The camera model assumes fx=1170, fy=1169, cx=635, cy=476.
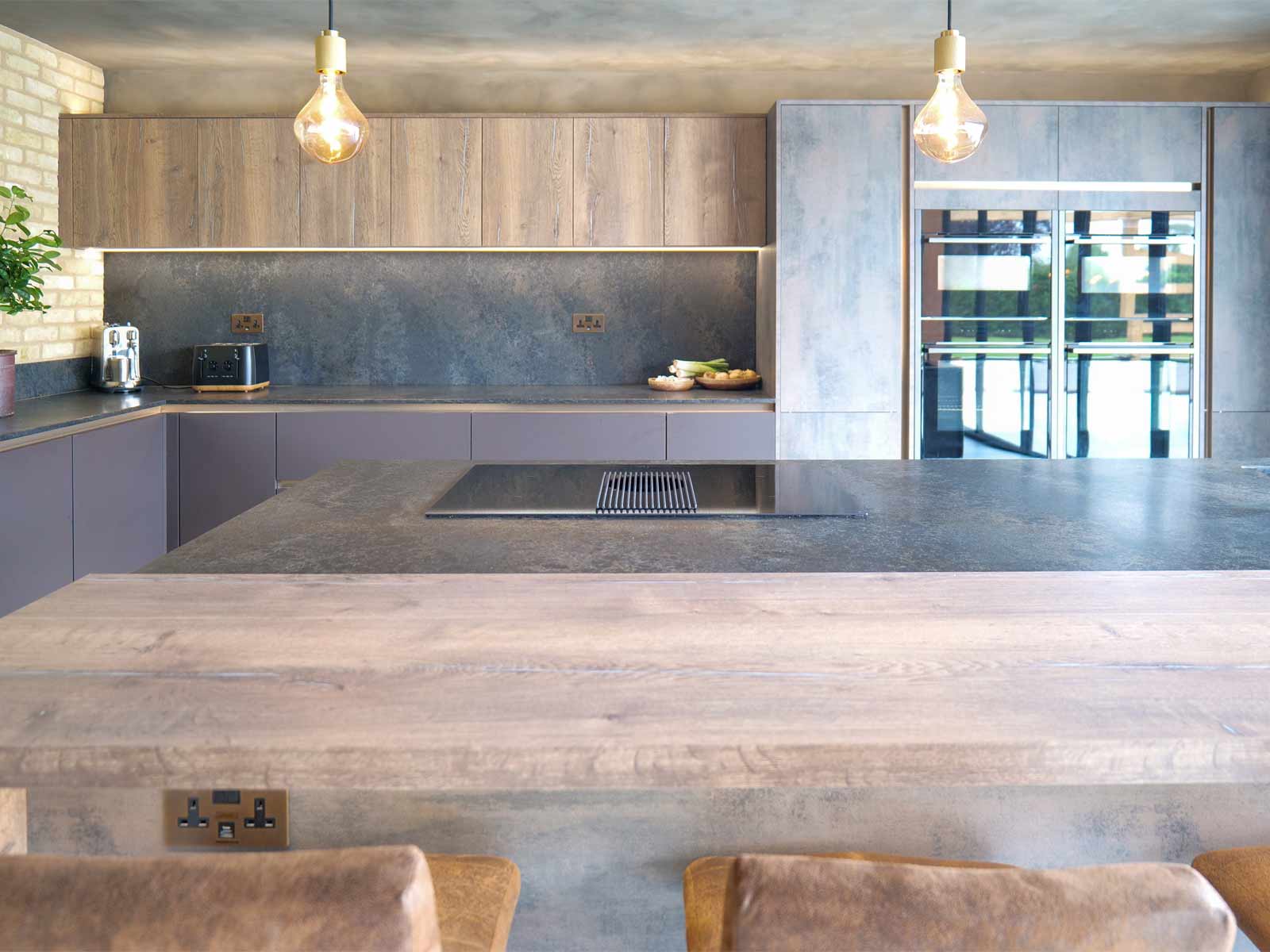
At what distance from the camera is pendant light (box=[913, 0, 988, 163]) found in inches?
94.7

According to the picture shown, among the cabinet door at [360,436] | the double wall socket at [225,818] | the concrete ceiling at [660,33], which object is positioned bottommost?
the double wall socket at [225,818]

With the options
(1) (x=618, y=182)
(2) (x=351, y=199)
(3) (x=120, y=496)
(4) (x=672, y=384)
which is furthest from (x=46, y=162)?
(4) (x=672, y=384)

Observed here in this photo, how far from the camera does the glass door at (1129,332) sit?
472cm

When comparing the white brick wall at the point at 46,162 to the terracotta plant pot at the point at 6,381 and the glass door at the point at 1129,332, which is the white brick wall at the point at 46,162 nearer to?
the terracotta plant pot at the point at 6,381

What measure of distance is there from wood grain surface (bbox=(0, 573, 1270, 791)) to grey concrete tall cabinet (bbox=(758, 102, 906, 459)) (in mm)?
3276

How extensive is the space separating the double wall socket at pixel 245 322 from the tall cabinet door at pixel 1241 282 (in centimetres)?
408

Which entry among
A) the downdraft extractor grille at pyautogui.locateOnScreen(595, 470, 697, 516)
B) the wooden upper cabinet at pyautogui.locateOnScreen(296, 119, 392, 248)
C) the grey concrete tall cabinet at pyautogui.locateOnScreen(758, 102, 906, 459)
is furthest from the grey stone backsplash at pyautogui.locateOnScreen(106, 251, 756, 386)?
the downdraft extractor grille at pyautogui.locateOnScreen(595, 470, 697, 516)

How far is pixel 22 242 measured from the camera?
358 centimetres

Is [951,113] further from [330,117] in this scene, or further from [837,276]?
[837,276]

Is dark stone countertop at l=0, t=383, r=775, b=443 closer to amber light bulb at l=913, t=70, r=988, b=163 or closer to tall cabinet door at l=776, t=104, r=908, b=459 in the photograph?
tall cabinet door at l=776, t=104, r=908, b=459

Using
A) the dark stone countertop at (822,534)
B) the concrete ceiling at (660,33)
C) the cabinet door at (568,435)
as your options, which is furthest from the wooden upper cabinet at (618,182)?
the dark stone countertop at (822,534)

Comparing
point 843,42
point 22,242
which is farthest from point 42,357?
point 843,42

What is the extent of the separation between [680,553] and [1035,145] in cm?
357

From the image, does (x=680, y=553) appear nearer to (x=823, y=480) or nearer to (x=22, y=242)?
(x=823, y=480)
